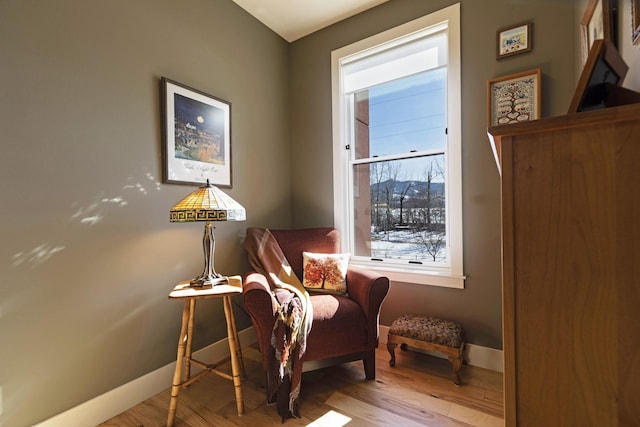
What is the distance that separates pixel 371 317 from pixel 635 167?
4.67 feet

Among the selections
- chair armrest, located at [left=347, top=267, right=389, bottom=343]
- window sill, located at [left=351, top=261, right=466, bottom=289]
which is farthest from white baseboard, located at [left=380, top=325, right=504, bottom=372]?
chair armrest, located at [left=347, top=267, right=389, bottom=343]

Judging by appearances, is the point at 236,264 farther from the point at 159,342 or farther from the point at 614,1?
the point at 614,1

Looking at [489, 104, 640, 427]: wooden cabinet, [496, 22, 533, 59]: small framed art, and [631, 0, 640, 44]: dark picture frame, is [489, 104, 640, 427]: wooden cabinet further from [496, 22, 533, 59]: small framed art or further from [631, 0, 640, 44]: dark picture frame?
[496, 22, 533, 59]: small framed art

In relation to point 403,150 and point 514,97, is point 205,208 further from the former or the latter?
point 514,97

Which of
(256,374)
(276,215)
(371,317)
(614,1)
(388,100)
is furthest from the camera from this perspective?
(276,215)

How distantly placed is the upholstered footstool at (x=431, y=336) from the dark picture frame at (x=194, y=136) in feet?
5.45

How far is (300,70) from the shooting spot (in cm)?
277

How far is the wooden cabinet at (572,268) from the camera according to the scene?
58 cm

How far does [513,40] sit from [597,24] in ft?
2.26

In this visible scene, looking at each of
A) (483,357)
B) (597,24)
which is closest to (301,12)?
(597,24)

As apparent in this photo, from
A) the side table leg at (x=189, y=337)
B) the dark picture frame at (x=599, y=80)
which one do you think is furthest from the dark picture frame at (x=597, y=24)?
the side table leg at (x=189, y=337)

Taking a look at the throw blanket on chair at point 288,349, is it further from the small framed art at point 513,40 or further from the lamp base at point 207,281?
the small framed art at point 513,40

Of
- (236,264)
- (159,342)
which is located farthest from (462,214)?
(159,342)

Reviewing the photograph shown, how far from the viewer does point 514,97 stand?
181 centimetres
